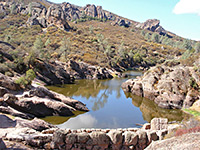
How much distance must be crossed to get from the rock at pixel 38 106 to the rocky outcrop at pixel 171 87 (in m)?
21.0

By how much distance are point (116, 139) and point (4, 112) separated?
13.4 metres

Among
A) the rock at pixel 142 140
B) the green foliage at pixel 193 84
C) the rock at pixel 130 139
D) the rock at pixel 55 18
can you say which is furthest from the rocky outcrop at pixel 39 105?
the rock at pixel 55 18

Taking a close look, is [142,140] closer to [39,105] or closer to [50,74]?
[39,105]

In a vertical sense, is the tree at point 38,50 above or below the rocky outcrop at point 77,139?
above

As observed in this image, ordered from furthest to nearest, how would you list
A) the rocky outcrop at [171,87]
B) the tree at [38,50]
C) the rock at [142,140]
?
the tree at [38,50] < the rocky outcrop at [171,87] < the rock at [142,140]

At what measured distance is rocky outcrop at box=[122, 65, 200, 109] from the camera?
34938 mm

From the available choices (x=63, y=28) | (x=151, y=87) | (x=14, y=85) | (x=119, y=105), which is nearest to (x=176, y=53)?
(x=63, y=28)

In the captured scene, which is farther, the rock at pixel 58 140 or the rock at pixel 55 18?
the rock at pixel 55 18

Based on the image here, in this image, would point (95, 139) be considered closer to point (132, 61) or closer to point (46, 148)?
point (46, 148)

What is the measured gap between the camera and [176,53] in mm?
146875

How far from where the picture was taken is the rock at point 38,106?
76.7 ft

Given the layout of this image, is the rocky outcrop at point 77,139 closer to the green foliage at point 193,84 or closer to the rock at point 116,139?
the rock at point 116,139

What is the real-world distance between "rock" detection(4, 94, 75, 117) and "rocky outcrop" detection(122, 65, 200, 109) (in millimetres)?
21022

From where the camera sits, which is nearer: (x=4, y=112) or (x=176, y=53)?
(x=4, y=112)
